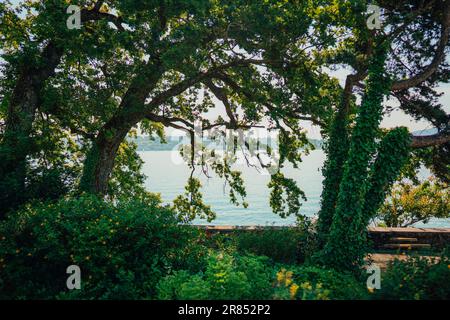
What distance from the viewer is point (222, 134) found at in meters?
18.0

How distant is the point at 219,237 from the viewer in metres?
11.6

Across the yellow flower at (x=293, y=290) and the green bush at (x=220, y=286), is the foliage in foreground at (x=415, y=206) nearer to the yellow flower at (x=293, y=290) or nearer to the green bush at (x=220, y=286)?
the green bush at (x=220, y=286)

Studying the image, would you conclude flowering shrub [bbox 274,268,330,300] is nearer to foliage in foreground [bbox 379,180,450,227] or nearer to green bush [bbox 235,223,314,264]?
green bush [bbox 235,223,314,264]

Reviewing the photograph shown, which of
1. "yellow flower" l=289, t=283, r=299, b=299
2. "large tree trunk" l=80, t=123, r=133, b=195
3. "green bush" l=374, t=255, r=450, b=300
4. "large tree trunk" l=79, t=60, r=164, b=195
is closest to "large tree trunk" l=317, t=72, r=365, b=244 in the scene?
"green bush" l=374, t=255, r=450, b=300

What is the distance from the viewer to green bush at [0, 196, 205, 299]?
7266 mm

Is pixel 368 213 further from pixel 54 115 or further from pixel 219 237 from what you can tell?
pixel 54 115

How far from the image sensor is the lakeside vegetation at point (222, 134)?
23.7 feet

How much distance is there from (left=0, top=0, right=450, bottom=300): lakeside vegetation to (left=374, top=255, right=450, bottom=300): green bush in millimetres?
25

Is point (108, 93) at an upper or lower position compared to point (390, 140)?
upper

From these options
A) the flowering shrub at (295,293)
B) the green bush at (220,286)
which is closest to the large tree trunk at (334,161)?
the green bush at (220,286)

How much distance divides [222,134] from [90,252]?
11.5 meters

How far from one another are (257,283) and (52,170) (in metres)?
8.27

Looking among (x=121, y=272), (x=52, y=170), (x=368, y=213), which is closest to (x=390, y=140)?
(x=368, y=213)

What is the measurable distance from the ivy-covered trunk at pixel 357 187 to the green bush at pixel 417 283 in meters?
2.83
